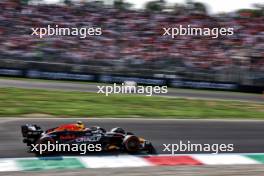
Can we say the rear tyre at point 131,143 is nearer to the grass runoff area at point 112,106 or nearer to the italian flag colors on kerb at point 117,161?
the italian flag colors on kerb at point 117,161

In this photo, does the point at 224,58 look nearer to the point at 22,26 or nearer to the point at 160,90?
the point at 160,90

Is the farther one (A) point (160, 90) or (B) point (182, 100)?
(A) point (160, 90)

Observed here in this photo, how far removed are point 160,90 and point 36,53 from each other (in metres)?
6.21

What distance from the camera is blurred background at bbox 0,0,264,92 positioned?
2322 centimetres

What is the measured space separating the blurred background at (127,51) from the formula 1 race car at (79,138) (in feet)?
43.5

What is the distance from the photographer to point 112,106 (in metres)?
16.5

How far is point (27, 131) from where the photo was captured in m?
9.50

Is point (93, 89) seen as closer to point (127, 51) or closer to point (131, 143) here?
point (127, 51)

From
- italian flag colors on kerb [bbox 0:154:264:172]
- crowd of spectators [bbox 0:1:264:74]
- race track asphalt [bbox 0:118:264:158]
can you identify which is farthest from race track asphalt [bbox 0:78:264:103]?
italian flag colors on kerb [bbox 0:154:264:172]

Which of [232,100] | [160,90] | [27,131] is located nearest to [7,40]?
[160,90]

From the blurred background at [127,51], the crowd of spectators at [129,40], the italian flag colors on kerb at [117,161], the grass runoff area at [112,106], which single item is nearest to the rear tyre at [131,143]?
the italian flag colors on kerb at [117,161]

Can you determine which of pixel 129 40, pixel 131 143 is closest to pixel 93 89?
pixel 129 40

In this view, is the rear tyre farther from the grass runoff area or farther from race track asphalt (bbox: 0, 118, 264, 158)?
the grass runoff area

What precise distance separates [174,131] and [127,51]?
11975 millimetres
